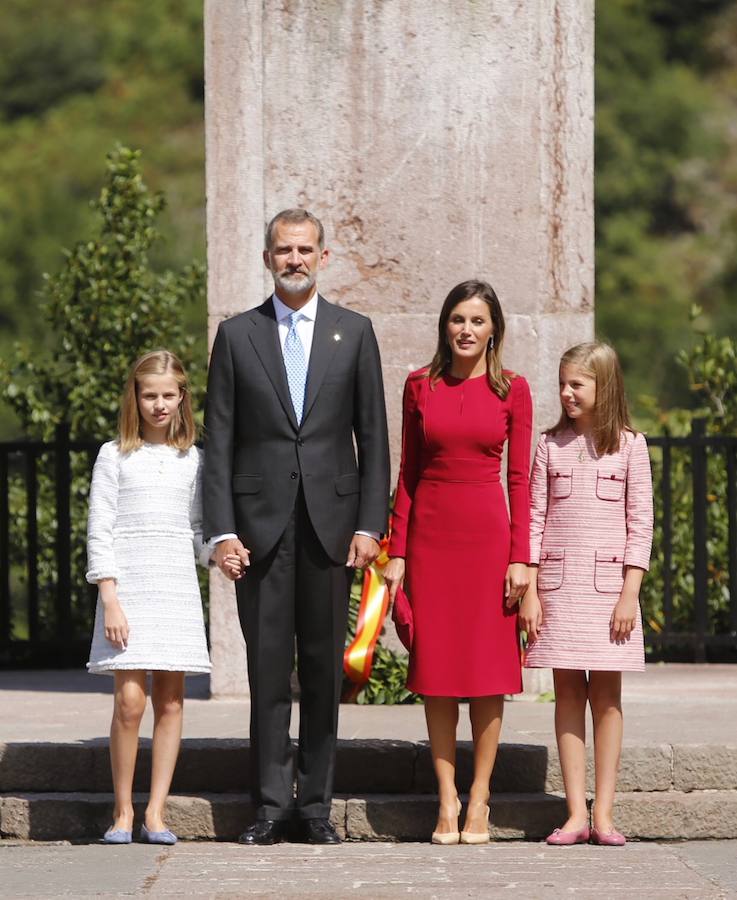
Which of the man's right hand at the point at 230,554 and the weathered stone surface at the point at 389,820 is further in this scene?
the weathered stone surface at the point at 389,820

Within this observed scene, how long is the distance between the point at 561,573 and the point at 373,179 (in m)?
2.65

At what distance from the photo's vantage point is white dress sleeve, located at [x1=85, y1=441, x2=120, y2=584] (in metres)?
5.45

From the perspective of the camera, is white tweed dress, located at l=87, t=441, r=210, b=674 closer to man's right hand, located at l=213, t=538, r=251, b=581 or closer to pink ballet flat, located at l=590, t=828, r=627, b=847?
man's right hand, located at l=213, t=538, r=251, b=581

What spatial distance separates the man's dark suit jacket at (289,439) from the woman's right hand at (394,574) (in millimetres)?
186

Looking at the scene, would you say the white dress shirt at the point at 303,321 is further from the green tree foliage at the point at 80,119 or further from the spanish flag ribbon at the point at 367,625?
the green tree foliage at the point at 80,119

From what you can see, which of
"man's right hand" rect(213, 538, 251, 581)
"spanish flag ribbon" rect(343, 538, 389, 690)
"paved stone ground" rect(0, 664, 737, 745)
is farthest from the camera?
"spanish flag ribbon" rect(343, 538, 389, 690)

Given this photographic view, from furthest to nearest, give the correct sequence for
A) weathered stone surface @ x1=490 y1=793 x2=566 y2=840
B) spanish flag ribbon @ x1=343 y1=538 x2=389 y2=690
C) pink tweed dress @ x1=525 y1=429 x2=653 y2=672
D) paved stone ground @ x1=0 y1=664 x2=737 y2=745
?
spanish flag ribbon @ x1=343 y1=538 x2=389 y2=690, paved stone ground @ x1=0 y1=664 x2=737 y2=745, weathered stone surface @ x1=490 y1=793 x2=566 y2=840, pink tweed dress @ x1=525 y1=429 x2=653 y2=672

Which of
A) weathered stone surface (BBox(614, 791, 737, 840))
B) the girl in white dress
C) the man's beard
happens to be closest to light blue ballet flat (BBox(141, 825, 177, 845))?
the girl in white dress

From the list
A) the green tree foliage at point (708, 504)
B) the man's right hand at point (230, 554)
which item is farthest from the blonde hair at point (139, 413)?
the green tree foliage at point (708, 504)

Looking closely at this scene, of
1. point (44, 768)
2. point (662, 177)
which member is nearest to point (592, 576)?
point (44, 768)

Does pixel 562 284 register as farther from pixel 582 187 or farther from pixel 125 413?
pixel 125 413

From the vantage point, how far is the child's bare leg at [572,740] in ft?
18.1

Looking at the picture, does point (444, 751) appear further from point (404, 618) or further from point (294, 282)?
point (294, 282)

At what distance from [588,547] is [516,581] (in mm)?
269
